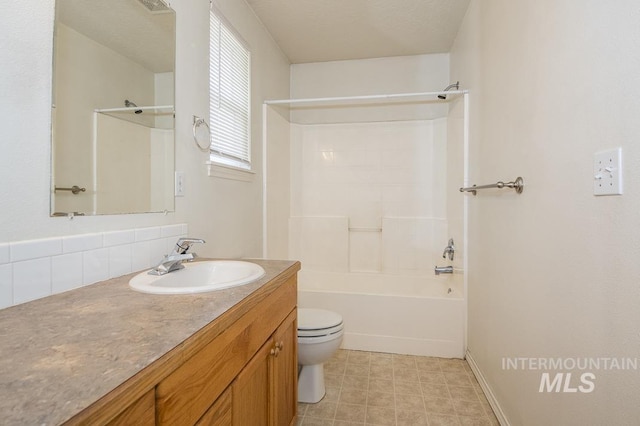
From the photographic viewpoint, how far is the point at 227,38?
1.93 metres

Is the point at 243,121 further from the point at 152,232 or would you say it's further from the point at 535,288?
the point at 535,288

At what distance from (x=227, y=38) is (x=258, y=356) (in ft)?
6.01

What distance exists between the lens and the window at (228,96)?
1.77 m

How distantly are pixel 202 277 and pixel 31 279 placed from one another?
1.77 feet

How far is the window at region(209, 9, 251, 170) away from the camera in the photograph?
5.81 feet

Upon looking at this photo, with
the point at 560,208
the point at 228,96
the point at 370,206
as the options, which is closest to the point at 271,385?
the point at 560,208

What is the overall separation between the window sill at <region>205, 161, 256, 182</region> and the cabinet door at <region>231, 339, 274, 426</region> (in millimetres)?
1011

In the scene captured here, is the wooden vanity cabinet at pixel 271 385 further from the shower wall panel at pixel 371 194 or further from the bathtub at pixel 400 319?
the shower wall panel at pixel 371 194

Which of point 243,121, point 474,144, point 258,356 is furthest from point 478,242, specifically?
point 243,121

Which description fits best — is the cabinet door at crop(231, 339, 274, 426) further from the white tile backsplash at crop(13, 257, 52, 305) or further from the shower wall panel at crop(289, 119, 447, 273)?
the shower wall panel at crop(289, 119, 447, 273)

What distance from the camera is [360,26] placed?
2.50 m

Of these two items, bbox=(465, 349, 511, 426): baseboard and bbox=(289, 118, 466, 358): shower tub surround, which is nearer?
bbox=(465, 349, 511, 426): baseboard

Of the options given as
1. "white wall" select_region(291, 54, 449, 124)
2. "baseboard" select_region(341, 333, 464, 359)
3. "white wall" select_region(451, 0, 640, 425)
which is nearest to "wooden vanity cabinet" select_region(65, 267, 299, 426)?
"white wall" select_region(451, 0, 640, 425)

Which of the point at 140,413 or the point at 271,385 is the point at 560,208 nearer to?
the point at 271,385
